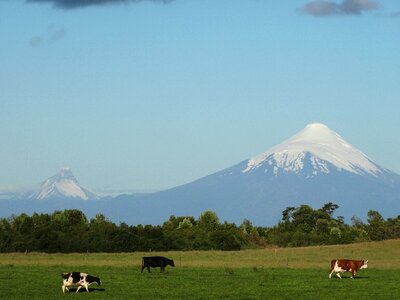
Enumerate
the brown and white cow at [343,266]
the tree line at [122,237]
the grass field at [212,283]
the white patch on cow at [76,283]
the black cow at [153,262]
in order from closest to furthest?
the grass field at [212,283]
the white patch on cow at [76,283]
the brown and white cow at [343,266]
the black cow at [153,262]
the tree line at [122,237]

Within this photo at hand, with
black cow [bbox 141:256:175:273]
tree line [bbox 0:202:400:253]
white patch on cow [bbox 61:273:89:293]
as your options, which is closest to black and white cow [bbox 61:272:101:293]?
white patch on cow [bbox 61:273:89:293]

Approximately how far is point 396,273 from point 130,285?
59.9 ft

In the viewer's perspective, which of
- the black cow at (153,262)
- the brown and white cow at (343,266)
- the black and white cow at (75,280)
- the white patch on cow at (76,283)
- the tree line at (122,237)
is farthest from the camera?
the tree line at (122,237)

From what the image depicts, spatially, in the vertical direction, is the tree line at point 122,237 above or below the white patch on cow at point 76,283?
above

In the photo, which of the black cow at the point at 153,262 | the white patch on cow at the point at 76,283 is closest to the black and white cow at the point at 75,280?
the white patch on cow at the point at 76,283

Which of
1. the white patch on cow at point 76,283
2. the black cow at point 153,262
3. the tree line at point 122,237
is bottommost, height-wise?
the white patch on cow at point 76,283

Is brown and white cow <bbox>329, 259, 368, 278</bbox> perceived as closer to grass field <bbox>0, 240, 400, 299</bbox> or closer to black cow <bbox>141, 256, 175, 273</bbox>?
grass field <bbox>0, 240, 400, 299</bbox>

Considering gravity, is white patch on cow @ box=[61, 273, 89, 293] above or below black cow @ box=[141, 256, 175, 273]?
below

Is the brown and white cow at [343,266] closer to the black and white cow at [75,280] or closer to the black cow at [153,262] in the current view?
the black cow at [153,262]

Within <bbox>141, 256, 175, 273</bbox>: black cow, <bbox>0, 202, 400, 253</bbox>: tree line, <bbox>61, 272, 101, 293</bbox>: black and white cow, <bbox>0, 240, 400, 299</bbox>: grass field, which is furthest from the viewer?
<bbox>0, 202, 400, 253</bbox>: tree line

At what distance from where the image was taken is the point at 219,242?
4026 inches

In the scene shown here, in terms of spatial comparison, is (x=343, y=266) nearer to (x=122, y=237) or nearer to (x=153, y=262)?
(x=153, y=262)

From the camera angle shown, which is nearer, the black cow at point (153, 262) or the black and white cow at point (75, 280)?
the black and white cow at point (75, 280)

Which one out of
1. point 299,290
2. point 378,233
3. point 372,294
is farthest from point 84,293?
point 378,233
